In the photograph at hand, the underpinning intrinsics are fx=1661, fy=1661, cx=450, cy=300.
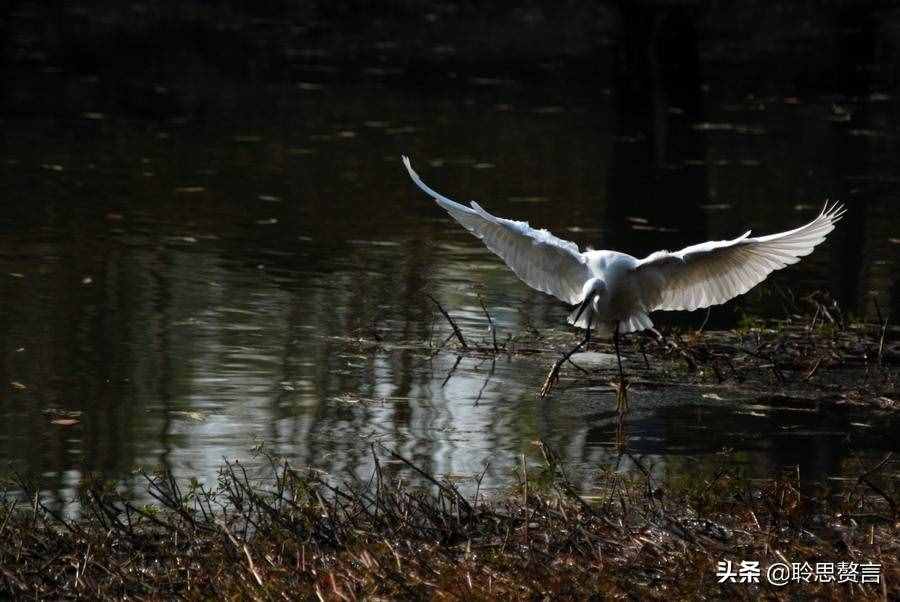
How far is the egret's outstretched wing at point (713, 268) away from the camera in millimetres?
8438

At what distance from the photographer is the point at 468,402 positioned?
9078mm

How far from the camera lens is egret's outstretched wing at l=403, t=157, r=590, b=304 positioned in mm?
8969

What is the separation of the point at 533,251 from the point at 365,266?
12.6 ft

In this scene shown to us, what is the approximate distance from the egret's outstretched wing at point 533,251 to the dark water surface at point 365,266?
613 mm

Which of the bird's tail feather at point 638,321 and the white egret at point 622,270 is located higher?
the white egret at point 622,270

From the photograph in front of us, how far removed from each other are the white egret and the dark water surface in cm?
52

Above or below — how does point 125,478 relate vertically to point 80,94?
below

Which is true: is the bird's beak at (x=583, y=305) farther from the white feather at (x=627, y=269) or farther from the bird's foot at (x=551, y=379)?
the bird's foot at (x=551, y=379)

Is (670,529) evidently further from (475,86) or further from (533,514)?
(475,86)

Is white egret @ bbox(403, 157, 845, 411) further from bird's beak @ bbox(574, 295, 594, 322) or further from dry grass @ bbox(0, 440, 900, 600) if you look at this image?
dry grass @ bbox(0, 440, 900, 600)


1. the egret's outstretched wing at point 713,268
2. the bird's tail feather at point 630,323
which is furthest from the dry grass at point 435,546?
the bird's tail feather at point 630,323

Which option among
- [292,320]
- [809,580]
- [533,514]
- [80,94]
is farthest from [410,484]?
[80,94]

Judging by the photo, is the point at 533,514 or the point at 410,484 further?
the point at 410,484

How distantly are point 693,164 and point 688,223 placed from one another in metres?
3.69
